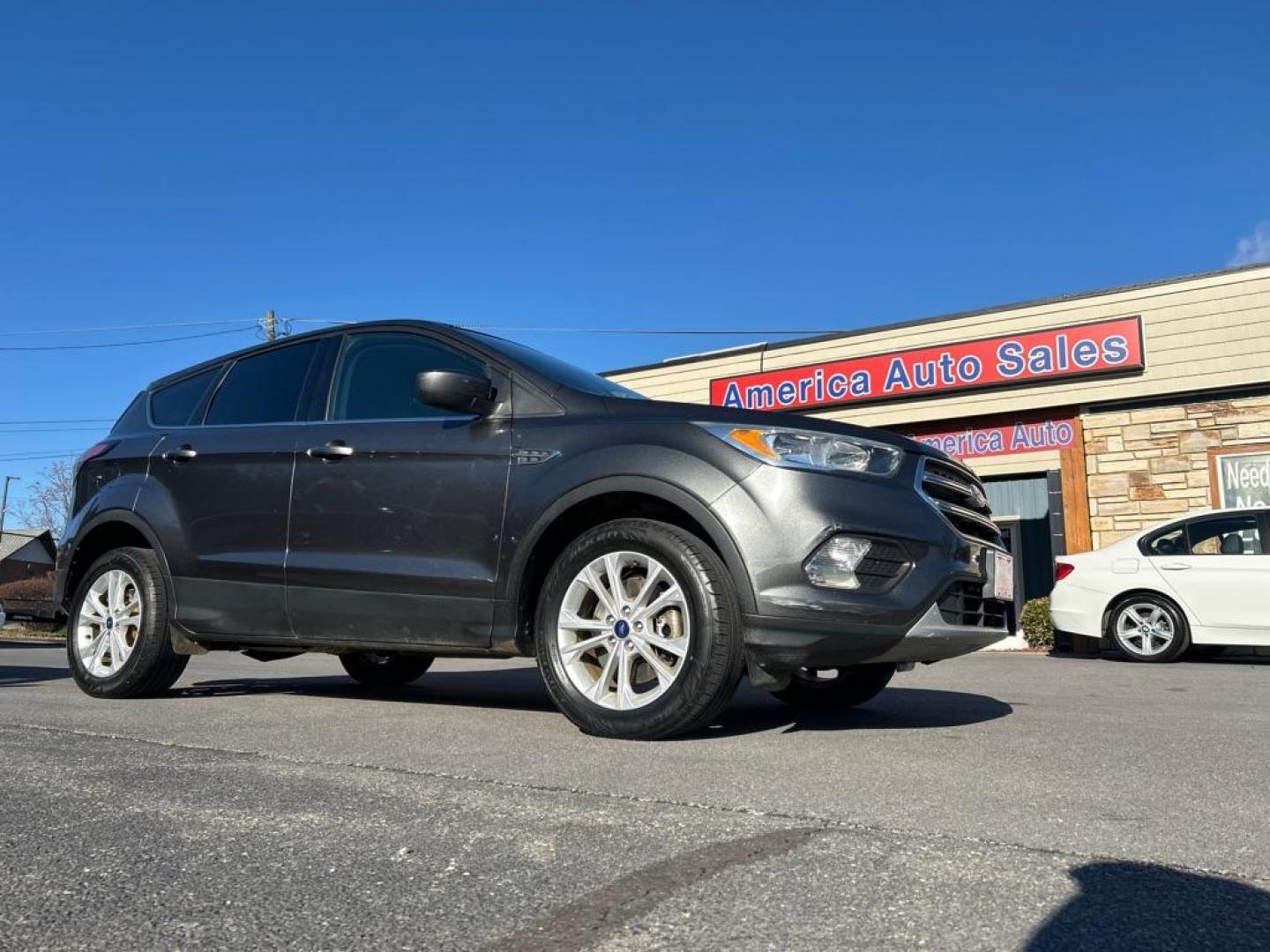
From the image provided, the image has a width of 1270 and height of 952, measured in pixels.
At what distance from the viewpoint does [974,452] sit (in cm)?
1577

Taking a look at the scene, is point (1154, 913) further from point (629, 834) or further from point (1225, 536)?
point (1225, 536)

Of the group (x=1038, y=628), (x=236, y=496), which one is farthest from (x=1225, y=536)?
(x=236, y=496)

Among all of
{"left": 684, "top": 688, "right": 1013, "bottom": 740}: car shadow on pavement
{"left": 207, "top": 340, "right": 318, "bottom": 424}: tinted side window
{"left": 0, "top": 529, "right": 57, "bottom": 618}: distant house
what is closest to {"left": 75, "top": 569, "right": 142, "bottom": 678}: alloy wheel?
{"left": 207, "top": 340, "right": 318, "bottom": 424}: tinted side window

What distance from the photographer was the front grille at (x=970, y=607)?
12.8 feet

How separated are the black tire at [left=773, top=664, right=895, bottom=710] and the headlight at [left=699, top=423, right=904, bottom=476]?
131 cm

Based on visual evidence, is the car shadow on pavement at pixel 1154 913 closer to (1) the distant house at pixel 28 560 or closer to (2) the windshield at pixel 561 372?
(2) the windshield at pixel 561 372

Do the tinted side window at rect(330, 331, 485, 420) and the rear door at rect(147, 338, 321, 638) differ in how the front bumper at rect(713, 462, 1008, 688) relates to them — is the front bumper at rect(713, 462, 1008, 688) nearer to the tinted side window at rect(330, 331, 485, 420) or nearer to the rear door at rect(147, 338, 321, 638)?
the tinted side window at rect(330, 331, 485, 420)

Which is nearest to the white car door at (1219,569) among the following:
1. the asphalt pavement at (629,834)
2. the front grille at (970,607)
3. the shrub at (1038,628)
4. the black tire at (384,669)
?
the shrub at (1038,628)

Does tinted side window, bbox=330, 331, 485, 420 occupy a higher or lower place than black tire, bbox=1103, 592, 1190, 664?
higher

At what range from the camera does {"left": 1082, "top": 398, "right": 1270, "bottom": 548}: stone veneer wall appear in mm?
13664

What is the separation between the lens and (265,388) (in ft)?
17.5

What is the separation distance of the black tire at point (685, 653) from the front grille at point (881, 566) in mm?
462

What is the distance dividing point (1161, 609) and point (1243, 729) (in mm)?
6261

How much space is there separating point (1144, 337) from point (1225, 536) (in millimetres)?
5248
